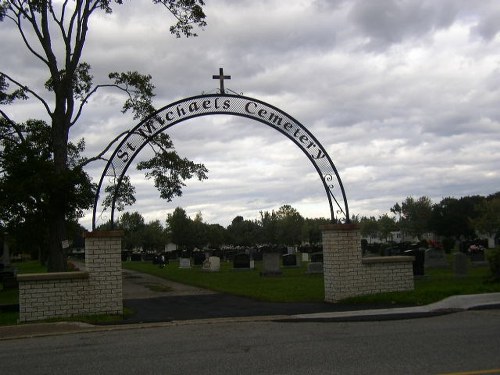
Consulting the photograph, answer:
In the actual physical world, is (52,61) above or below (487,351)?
above

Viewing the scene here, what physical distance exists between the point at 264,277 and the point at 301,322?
14.3 m

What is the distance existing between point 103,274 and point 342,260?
6.05 m

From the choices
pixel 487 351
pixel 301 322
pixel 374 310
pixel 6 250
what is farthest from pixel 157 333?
pixel 6 250

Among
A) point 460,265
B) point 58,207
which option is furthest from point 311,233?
point 58,207

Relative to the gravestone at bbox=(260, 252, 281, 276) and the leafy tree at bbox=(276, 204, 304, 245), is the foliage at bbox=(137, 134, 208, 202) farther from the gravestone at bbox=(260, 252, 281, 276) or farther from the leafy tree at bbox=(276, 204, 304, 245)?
the leafy tree at bbox=(276, 204, 304, 245)

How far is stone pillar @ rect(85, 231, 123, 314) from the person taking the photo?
13875 millimetres

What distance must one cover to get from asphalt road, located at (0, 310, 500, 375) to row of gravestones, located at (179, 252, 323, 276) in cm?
1491

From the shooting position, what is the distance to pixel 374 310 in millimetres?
13000

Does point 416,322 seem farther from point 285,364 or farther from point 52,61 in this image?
point 52,61

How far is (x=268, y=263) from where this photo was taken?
26844 millimetres

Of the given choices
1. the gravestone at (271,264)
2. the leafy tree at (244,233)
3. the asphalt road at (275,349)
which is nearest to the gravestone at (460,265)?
the gravestone at (271,264)

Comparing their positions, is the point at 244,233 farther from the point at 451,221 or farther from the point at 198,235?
the point at 451,221

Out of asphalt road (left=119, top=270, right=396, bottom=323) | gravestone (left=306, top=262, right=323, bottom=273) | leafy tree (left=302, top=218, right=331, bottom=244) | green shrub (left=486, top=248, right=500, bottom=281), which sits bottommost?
asphalt road (left=119, top=270, right=396, bottom=323)

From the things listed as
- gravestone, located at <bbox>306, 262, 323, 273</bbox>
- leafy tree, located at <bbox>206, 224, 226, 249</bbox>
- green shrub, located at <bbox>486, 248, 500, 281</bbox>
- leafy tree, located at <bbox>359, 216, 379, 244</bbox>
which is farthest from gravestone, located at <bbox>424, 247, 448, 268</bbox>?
leafy tree, located at <bbox>359, 216, 379, 244</bbox>
